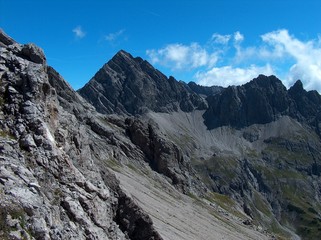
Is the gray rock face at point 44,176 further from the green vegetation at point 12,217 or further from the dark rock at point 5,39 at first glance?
the dark rock at point 5,39

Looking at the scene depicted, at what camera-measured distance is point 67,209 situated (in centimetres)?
3153

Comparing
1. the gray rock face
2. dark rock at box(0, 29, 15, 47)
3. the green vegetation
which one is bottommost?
the green vegetation

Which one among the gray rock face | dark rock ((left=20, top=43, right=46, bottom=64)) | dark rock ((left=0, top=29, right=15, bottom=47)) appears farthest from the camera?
dark rock ((left=0, top=29, right=15, bottom=47))

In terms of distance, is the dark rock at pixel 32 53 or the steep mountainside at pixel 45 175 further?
the dark rock at pixel 32 53

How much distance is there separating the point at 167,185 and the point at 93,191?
10359cm

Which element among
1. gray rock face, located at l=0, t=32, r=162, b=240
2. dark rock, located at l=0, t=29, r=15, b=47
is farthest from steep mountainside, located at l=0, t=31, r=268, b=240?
dark rock, located at l=0, t=29, r=15, b=47

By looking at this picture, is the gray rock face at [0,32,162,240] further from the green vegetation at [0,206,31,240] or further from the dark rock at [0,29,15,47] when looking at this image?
the dark rock at [0,29,15,47]

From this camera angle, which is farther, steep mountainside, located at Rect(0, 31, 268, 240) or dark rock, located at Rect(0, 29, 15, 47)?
dark rock, located at Rect(0, 29, 15, 47)

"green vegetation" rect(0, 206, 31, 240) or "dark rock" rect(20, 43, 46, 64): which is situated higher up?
"dark rock" rect(20, 43, 46, 64)

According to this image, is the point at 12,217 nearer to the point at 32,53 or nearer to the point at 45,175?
the point at 45,175

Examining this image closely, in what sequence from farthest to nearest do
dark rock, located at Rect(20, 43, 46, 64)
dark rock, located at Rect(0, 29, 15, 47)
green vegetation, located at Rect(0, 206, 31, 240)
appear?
dark rock, located at Rect(0, 29, 15, 47) < dark rock, located at Rect(20, 43, 46, 64) < green vegetation, located at Rect(0, 206, 31, 240)

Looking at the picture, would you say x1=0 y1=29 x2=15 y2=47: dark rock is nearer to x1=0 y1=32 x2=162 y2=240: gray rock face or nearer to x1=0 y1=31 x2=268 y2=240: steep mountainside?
x1=0 y1=31 x2=268 y2=240: steep mountainside

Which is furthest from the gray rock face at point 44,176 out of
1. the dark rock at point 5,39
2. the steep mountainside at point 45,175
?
the dark rock at point 5,39

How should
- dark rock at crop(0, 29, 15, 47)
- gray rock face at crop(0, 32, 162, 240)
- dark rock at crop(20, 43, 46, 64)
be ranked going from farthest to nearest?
dark rock at crop(0, 29, 15, 47), dark rock at crop(20, 43, 46, 64), gray rock face at crop(0, 32, 162, 240)
